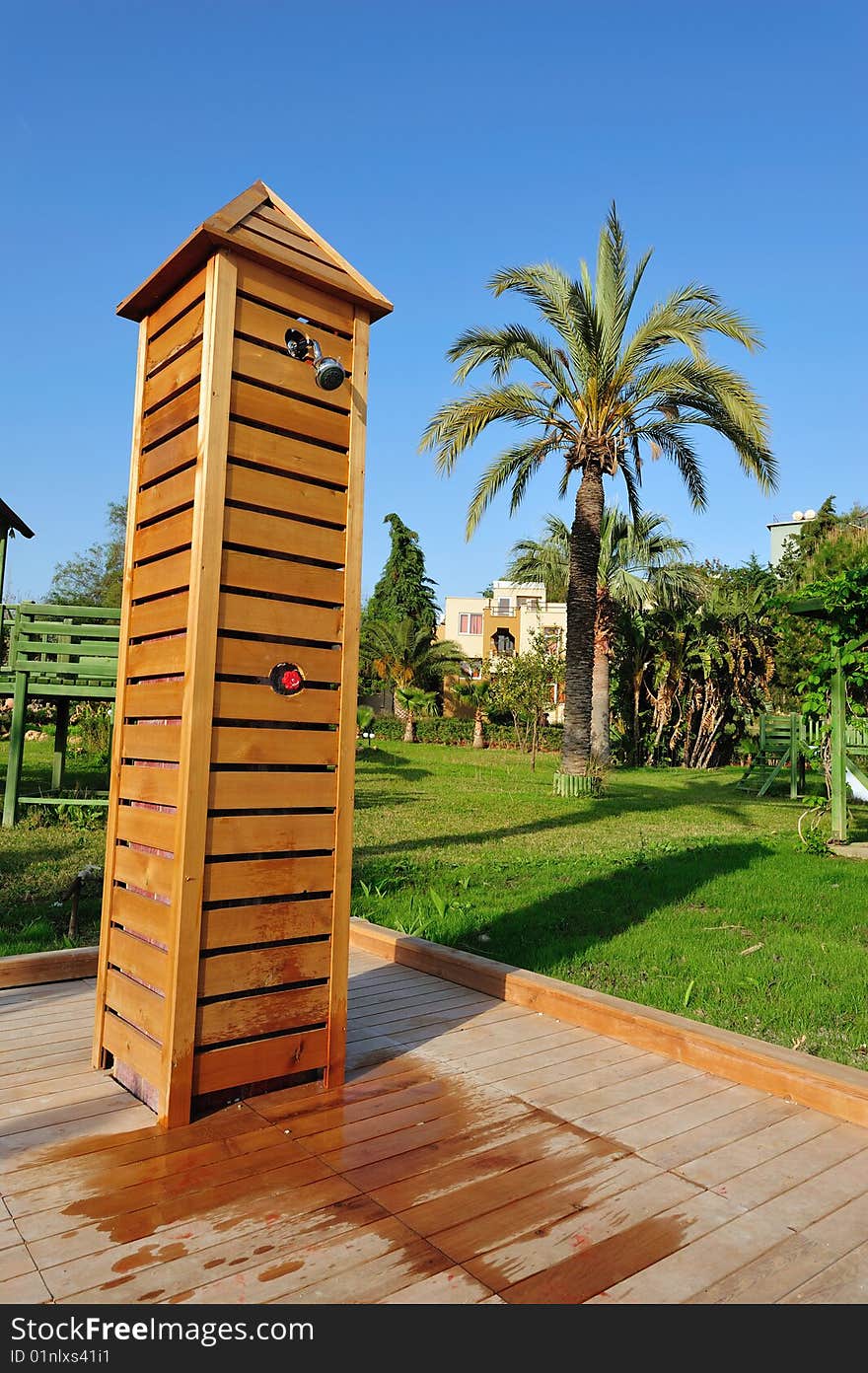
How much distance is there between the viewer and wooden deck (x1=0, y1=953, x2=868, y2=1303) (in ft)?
6.23

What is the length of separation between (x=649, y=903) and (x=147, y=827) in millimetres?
4419

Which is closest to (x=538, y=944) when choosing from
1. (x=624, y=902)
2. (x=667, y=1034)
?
(x=624, y=902)

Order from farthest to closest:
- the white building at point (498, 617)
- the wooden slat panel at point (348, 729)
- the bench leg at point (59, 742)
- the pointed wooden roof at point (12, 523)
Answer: the white building at point (498, 617), the bench leg at point (59, 742), the pointed wooden roof at point (12, 523), the wooden slat panel at point (348, 729)

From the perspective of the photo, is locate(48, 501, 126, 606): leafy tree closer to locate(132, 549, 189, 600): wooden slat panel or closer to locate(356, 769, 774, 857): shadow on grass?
locate(356, 769, 774, 857): shadow on grass

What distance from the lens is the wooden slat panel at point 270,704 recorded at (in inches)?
112

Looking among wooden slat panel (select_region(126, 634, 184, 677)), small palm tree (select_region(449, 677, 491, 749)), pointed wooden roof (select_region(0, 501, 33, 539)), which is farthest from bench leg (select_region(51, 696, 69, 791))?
small palm tree (select_region(449, 677, 491, 749))

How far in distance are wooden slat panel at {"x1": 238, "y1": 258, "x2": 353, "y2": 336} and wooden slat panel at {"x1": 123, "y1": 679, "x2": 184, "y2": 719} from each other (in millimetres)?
1384

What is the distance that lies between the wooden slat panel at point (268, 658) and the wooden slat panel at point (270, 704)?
0.16ft

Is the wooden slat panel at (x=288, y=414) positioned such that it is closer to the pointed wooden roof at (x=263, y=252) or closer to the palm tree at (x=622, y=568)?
the pointed wooden roof at (x=263, y=252)

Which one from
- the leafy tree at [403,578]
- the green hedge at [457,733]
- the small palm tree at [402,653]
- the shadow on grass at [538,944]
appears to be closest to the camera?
the shadow on grass at [538,944]

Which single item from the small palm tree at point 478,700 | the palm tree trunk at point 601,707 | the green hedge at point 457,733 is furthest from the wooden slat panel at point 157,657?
the green hedge at point 457,733

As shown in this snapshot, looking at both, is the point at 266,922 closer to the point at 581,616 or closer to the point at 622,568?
the point at 581,616

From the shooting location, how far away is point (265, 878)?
2.91 meters
